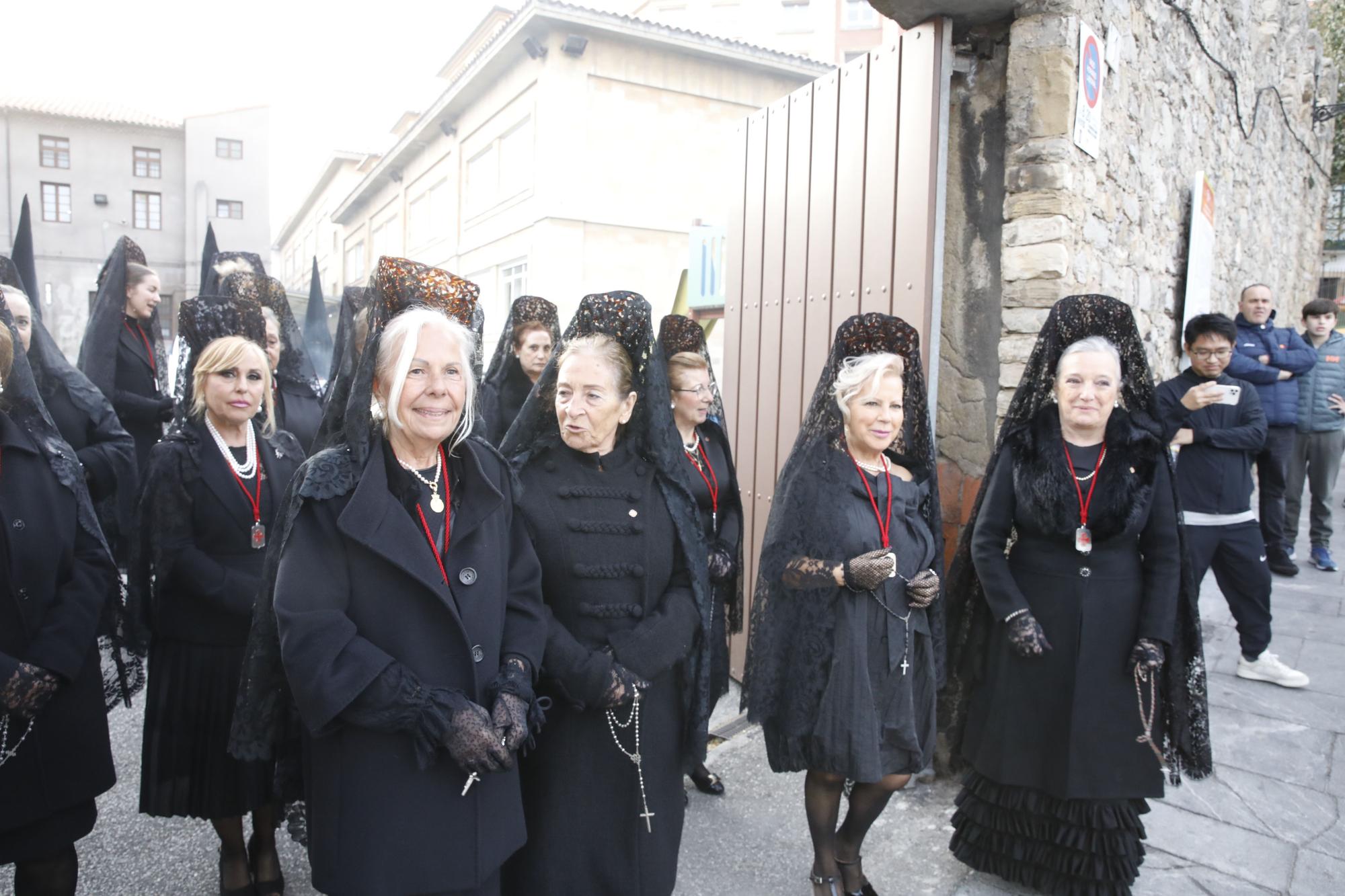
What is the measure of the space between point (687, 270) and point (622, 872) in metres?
5.95

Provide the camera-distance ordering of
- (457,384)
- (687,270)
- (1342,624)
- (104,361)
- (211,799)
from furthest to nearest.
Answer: (687,270) < (1342,624) < (104,361) < (211,799) < (457,384)

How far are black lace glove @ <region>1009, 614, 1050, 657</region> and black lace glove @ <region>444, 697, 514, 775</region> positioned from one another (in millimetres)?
1794

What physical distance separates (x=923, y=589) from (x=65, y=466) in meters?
2.62

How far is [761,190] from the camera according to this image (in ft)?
16.0

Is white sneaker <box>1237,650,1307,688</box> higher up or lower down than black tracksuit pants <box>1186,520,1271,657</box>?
lower down

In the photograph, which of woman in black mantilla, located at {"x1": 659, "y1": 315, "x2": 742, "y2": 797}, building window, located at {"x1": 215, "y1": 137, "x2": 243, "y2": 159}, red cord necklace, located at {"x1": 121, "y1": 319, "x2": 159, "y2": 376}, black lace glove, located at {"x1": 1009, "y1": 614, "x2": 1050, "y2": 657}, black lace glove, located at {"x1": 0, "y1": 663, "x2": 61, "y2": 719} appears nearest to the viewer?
black lace glove, located at {"x1": 0, "y1": 663, "x2": 61, "y2": 719}

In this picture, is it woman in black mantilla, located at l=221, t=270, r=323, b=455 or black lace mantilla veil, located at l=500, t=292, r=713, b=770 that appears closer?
black lace mantilla veil, located at l=500, t=292, r=713, b=770

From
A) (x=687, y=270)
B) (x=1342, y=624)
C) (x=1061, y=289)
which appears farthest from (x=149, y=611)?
(x=1342, y=624)

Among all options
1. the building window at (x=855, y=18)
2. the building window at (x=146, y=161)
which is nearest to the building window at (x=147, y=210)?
the building window at (x=146, y=161)

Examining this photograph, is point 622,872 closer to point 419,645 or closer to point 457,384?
point 419,645

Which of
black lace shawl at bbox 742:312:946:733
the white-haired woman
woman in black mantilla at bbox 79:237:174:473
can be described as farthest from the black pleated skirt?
woman in black mantilla at bbox 79:237:174:473

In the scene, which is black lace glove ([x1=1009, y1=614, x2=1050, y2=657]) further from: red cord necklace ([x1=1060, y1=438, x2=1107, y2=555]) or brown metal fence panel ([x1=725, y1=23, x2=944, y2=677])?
brown metal fence panel ([x1=725, y1=23, x2=944, y2=677])

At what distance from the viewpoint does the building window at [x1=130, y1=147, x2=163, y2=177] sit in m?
32.6

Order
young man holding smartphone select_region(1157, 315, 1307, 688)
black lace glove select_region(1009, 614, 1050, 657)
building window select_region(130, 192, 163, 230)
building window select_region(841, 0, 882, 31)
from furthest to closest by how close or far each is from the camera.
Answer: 1. building window select_region(841, 0, 882, 31)
2. building window select_region(130, 192, 163, 230)
3. young man holding smartphone select_region(1157, 315, 1307, 688)
4. black lace glove select_region(1009, 614, 1050, 657)
